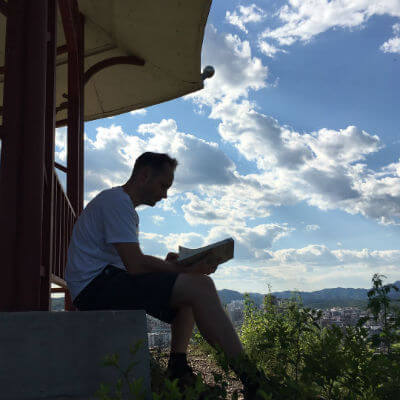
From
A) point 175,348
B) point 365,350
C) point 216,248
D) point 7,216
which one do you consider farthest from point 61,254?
point 365,350

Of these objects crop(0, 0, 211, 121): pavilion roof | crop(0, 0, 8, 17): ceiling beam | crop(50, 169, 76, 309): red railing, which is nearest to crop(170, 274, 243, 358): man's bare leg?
crop(50, 169, 76, 309): red railing

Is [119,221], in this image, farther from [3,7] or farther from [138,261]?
[3,7]

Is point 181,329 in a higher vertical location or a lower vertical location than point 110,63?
lower

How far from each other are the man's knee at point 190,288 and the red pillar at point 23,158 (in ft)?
2.74

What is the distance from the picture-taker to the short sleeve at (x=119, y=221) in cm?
245

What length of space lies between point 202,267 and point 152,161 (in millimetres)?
737

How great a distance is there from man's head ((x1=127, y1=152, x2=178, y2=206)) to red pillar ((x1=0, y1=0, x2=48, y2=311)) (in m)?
0.55

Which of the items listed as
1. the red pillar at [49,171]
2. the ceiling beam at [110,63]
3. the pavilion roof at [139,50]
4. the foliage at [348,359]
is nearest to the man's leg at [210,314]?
the foliage at [348,359]

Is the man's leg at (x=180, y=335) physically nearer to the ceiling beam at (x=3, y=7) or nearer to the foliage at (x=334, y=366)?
the foliage at (x=334, y=366)

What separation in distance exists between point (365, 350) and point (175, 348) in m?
1.09

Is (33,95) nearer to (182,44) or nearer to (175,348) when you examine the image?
(175,348)

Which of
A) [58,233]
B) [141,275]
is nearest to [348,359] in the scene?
[141,275]

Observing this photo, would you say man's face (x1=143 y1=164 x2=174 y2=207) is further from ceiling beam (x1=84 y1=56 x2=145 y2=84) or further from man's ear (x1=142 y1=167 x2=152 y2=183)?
ceiling beam (x1=84 y1=56 x2=145 y2=84)

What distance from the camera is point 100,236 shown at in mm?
2551
